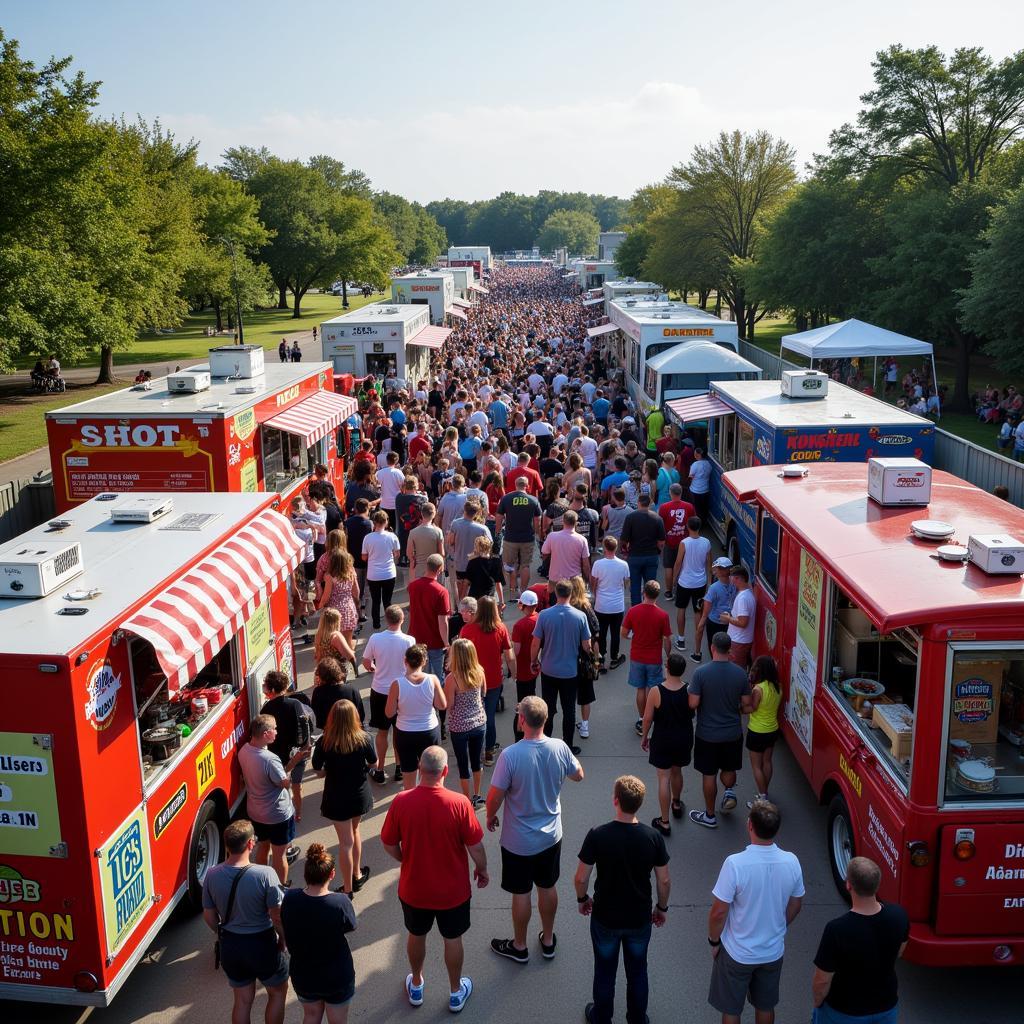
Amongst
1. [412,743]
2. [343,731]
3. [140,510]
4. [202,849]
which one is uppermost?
[140,510]

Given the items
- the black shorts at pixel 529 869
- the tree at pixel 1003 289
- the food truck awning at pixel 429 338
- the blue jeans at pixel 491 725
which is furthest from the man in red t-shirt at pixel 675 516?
the food truck awning at pixel 429 338

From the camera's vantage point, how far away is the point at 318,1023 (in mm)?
5008

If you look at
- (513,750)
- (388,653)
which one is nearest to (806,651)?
(513,750)

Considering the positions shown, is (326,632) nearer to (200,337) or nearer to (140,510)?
(140,510)

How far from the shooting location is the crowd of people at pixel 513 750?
15.7 feet

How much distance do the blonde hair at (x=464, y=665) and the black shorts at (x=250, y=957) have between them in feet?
7.82

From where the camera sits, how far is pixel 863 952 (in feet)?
14.6

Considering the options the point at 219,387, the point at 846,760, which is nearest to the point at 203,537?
the point at 846,760

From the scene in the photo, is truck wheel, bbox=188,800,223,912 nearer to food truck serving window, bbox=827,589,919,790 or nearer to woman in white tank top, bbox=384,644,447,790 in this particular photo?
woman in white tank top, bbox=384,644,447,790

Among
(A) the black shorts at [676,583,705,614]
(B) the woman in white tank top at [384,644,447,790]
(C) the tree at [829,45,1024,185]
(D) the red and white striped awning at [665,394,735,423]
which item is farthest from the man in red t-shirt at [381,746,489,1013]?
(C) the tree at [829,45,1024,185]

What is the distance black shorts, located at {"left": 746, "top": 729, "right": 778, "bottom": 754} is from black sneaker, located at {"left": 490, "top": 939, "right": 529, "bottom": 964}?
2.49m

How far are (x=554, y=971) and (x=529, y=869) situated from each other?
73 cm

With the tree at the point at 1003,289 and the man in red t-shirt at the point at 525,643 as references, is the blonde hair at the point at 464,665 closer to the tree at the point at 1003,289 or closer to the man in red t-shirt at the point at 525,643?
the man in red t-shirt at the point at 525,643

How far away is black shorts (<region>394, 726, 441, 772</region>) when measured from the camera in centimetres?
729
